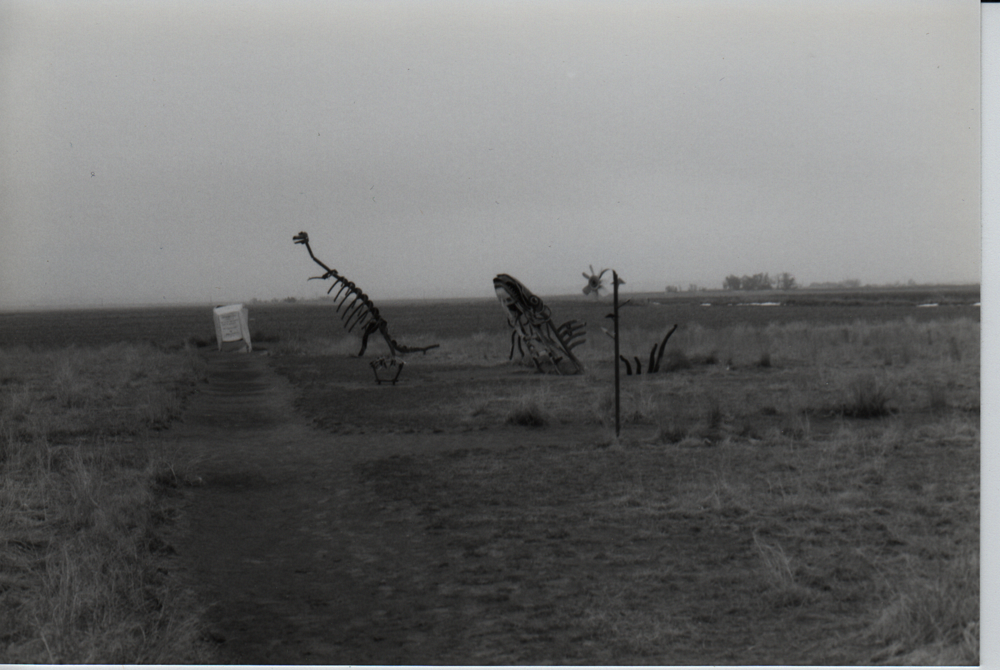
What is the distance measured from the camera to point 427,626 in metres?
4.81

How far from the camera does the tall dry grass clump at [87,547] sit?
463 cm

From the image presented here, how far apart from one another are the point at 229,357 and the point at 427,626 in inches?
1088

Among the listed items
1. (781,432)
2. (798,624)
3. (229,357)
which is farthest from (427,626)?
(229,357)

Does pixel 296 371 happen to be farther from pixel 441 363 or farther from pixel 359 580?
pixel 359 580

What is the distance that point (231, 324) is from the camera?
3225 centimetres

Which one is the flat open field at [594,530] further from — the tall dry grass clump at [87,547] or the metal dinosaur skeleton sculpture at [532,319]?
the metal dinosaur skeleton sculpture at [532,319]

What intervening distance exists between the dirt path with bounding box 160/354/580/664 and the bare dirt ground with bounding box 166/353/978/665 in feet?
0.05

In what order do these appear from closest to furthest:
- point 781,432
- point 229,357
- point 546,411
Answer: point 781,432
point 546,411
point 229,357

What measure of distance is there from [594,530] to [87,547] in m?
4.06

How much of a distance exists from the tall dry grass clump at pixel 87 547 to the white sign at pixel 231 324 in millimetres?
19131

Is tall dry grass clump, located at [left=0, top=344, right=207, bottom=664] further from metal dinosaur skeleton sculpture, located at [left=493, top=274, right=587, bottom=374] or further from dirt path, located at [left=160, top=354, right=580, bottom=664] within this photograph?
metal dinosaur skeleton sculpture, located at [left=493, top=274, right=587, bottom=374]

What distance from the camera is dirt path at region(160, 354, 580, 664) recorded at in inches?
184

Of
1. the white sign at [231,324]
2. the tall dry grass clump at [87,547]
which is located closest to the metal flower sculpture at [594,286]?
the tall dry grass clump at [87,547]

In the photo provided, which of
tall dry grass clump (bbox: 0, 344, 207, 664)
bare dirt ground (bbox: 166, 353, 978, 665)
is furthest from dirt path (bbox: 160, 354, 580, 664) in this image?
tall dry grass clump (bbox: 0, 344, 207, 664)
